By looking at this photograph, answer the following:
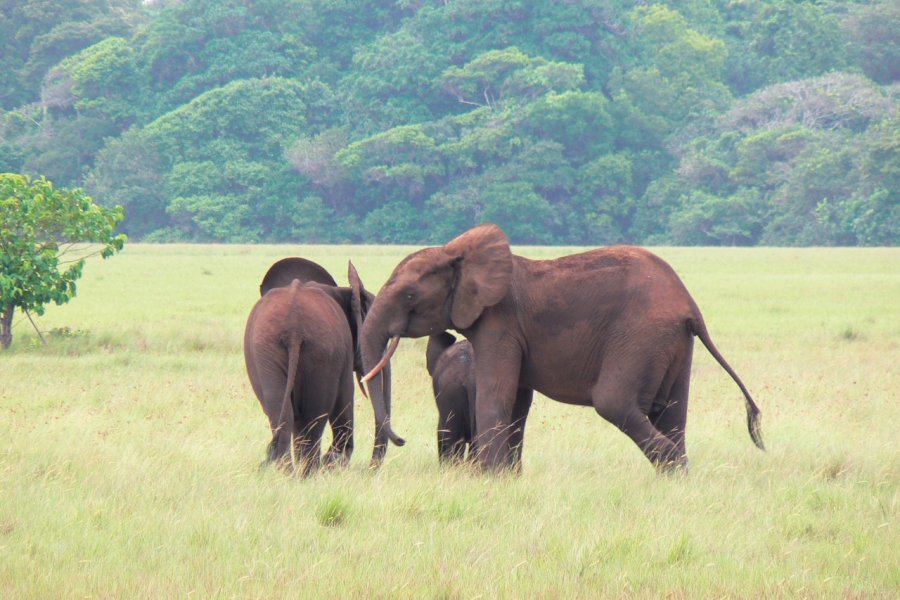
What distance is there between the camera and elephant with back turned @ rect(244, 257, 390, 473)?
733 cm

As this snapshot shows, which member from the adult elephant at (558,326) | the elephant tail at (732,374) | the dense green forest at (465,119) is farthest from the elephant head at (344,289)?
the dense green forest at (465,119)

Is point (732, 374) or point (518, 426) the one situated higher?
point (732, 374)

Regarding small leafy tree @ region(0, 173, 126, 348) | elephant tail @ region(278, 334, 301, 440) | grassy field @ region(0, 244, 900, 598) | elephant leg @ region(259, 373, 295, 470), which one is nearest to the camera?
grassy field @ region(0, 244, 900, 598)

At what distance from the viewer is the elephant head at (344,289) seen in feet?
26.1

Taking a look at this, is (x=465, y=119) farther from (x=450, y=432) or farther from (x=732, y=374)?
(x=732, y=374)

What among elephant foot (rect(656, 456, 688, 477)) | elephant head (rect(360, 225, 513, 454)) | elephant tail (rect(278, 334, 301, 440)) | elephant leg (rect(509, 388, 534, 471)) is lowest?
elephant foot (rect(656, 456, 688, 477))

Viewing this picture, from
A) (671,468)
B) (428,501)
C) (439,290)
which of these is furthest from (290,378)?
(671,468)

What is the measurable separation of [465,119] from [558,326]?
44.5 meters

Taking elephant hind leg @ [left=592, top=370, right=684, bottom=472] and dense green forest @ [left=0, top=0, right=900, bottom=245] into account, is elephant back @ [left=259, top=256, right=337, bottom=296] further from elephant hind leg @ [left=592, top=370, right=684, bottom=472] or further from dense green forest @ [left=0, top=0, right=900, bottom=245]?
dense green forest @ [left=0, top=0, right=900, bottom=245]

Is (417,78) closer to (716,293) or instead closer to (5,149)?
(5,149)

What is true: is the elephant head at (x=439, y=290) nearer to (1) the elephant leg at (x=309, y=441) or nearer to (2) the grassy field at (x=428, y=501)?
(1) the elephant leg at (x=309, y=441)

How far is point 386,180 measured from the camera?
170 feet

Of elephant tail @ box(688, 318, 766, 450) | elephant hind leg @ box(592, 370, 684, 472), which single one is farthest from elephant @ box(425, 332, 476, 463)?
elephant tail @ box(688, 318, 766, 450)

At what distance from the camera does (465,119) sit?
51469mm
